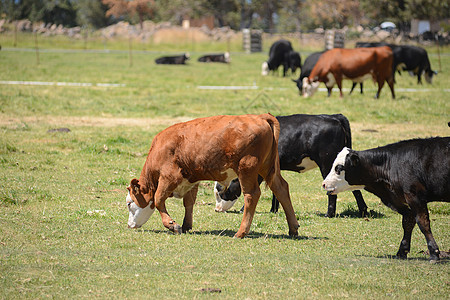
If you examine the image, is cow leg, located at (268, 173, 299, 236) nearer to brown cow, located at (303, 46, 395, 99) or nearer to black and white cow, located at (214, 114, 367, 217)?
black and white cow, located at (214, 114, 367, 217)

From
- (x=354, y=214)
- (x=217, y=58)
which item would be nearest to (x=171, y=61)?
(x=217, y=58)

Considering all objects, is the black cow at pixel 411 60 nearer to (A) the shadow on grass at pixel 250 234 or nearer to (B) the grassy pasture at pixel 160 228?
(B) the grassy pasture at pixel 160 228

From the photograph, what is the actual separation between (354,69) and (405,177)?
1785 cm

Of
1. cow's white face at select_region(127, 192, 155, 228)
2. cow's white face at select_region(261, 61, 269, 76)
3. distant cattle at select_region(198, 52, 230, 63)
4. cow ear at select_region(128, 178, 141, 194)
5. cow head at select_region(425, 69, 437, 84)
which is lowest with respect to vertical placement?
distant cattle at select_region(198, 52, 230, 63)

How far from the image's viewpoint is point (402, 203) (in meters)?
8.32

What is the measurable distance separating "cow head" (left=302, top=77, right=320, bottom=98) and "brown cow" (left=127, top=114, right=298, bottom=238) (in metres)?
16.9

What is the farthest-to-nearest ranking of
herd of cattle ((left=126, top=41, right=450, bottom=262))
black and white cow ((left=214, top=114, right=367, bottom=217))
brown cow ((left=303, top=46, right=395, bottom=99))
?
brown cow ((left=303, top=46, right=395, bottom=99)), black and white cow ((left=214, top=114, right=367, bottom=217)), herd of cattle ((left=126, top=41, right=450, bottom=262))

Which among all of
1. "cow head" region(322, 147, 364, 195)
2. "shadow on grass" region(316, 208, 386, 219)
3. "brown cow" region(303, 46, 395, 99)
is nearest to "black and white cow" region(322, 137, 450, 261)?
"cow head" region(322, 147, 364, 195)

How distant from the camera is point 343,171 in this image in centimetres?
866

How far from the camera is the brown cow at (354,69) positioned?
83.2 feet

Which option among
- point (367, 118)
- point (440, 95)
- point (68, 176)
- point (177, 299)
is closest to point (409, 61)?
point (440, 95)

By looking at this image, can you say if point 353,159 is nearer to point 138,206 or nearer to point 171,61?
point 138,206

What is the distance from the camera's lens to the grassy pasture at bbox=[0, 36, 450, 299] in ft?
22.2

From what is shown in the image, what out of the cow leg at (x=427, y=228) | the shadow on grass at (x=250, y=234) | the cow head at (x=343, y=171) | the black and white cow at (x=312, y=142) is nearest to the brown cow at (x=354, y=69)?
the black and white cow at (x=312, y=142)
